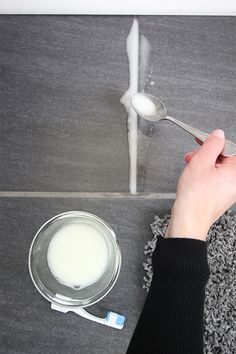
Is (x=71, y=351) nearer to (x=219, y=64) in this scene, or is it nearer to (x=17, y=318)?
(x=17, y=318)

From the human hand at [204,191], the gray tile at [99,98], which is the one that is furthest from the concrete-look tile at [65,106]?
the human hand at [204,191]

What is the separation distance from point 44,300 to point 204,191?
0.31m

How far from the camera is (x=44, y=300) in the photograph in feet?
2.04

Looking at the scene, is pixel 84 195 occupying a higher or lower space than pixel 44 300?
higher

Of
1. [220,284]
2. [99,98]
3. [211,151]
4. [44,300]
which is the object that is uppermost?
[99,98]

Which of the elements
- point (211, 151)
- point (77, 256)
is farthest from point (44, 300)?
point (211, 151)

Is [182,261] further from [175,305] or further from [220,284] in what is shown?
[220,284]

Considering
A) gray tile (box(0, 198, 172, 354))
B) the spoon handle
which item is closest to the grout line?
gray tile (box(0, 198, 172, 354))

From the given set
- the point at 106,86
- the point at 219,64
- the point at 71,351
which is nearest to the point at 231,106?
the point at 219,64

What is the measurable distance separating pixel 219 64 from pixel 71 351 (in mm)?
547

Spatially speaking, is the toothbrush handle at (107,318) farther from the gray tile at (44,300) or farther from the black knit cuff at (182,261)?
the black knit cuff at (182,261)

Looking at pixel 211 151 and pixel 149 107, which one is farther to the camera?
pixel 149 107

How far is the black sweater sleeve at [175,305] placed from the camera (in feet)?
1.55

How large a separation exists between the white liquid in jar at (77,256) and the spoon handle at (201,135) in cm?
22
